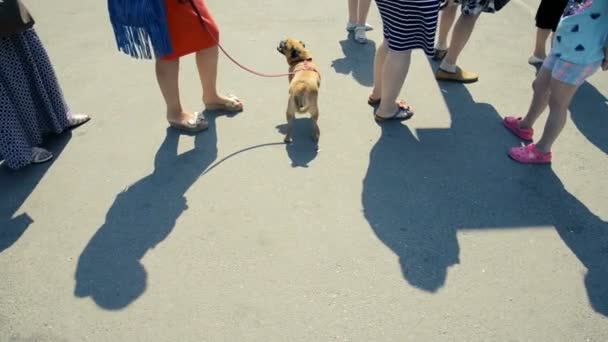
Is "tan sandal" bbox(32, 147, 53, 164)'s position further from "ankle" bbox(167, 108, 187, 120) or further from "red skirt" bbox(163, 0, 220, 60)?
"red skirt" bbox(163, 0, 220, 60)

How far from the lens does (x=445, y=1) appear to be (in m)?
3.56

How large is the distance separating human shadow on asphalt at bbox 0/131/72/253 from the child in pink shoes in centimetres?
361

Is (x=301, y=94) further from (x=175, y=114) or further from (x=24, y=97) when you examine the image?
(x=24, y=97)

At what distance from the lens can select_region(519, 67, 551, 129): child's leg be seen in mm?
3129

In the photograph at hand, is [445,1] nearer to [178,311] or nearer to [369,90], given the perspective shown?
[369,90]

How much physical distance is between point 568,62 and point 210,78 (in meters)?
2.66

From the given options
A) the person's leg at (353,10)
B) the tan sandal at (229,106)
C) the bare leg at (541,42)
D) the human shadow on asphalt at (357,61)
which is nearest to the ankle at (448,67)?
the human shadow on asphalt at (357,61)

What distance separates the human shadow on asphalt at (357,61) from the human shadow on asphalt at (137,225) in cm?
165

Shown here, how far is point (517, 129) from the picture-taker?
11.5 feet

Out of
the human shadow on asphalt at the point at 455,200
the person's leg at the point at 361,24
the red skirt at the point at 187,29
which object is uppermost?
the red skirt at the point at 187,29

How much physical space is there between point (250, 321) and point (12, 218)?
1.83 meters

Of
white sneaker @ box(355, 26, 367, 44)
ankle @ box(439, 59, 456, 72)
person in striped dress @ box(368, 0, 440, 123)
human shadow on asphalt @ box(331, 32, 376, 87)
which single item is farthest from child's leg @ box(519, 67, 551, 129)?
white sneaker @ box(355, 26, 367, 44)

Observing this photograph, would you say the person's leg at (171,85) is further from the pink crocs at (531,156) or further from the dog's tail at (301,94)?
the pink crocs at (531,156)

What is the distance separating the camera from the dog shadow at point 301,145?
3.29 metres
